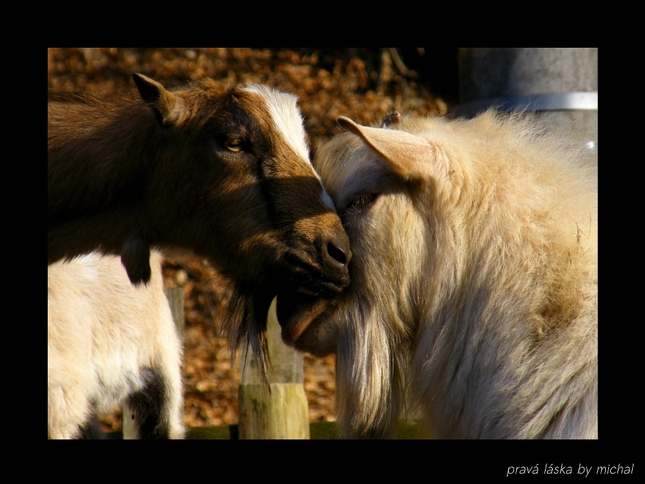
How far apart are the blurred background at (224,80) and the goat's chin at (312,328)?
16.2 feet

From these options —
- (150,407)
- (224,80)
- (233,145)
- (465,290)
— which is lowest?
(150,407)

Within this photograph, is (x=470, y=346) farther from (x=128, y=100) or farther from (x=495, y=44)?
(x=128, y=100)

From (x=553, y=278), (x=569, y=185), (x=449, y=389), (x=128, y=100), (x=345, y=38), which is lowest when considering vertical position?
(x=449, y=389)

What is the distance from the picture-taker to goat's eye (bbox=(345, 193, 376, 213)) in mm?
2841

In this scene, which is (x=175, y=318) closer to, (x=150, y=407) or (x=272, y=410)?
(x=150, y=407)

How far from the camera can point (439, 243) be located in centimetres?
272

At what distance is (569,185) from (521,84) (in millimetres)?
1093

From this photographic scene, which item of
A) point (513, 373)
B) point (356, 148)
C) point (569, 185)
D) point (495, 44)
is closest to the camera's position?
point (513, 373)

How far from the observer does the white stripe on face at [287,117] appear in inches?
127

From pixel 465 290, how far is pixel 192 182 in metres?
1.20

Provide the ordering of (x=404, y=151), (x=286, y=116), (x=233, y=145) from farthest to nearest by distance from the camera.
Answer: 1. (x=286, y=116)
2. (x=233, y=145)
3. (x=404, y=151)

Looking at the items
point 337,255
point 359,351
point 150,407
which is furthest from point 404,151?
point 150,407

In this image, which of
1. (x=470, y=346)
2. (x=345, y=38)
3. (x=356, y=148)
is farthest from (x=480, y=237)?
(x=345, y=38)

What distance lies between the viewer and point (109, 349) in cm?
609
